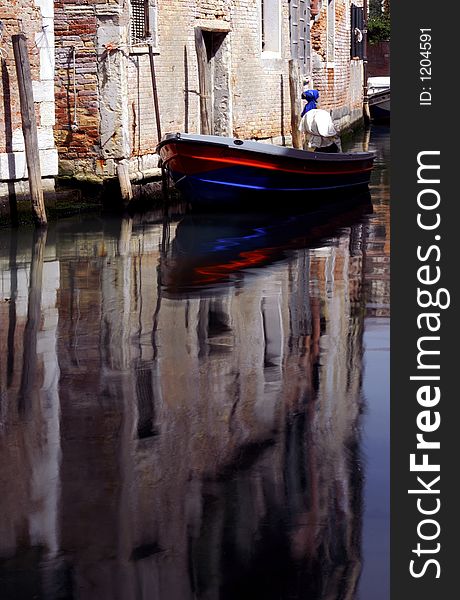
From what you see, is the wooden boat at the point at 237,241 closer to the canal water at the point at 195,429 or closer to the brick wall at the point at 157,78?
the canal water at the point at 195,429

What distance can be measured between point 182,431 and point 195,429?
0.07 meters

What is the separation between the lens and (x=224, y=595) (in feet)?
14.3

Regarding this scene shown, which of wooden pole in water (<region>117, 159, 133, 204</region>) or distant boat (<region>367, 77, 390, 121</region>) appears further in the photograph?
distant boat (<region>367, 77, 390, 121</region>)

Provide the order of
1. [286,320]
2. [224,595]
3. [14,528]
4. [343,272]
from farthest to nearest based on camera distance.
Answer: [343,272] → [286,320] → [14,528] → [224,595]

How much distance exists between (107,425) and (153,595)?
2201mm

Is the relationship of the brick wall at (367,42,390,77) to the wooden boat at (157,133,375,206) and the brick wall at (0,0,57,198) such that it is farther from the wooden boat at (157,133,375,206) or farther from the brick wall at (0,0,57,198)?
the brick wall at (0,0,57,198)

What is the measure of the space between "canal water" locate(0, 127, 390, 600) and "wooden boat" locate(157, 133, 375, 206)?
4232 mm

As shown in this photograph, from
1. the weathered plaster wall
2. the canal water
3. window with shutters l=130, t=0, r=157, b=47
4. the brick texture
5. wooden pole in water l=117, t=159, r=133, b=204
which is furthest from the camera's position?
the weathered plaster wall

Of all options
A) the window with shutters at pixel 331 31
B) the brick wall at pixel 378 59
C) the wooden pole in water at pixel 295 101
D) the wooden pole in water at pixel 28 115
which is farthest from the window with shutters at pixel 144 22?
the brick wall at pixel 378 59

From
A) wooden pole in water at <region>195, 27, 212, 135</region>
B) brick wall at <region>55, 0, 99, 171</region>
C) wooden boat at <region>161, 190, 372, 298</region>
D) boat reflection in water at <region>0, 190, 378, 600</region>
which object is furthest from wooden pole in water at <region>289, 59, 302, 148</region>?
boat reflection in water at <region>0, 190, 378, 600</region>

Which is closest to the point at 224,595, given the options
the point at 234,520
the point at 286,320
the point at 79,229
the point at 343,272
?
the point at 234,520

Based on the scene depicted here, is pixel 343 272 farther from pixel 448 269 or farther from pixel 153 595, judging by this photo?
pixel 153 595

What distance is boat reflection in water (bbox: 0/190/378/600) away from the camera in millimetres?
4621

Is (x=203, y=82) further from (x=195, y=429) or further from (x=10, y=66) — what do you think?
(x=195, y=429)
